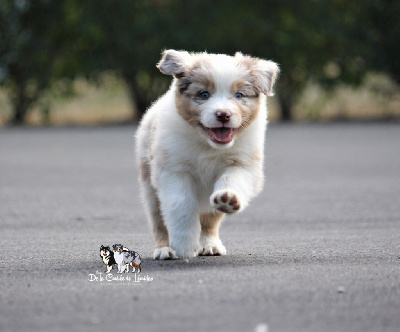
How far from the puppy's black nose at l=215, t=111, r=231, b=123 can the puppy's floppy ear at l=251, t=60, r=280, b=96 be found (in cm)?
40

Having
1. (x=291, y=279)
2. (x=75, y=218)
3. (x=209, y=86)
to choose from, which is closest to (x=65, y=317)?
(x=291, y=279)

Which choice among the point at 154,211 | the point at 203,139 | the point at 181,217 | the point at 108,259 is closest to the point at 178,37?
the point at 154,211

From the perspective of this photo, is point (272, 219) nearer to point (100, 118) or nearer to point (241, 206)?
point (241, 206)

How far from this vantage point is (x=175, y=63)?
594 centimetres

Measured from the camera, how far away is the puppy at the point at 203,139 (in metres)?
5.71

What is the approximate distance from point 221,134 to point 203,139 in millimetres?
159

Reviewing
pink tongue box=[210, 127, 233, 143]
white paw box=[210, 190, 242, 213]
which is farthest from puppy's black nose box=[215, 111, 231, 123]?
white paw box=[210, 190, 242, 213]

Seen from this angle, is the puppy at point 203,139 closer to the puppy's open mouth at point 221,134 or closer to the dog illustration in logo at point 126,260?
the puppy's open mouth at point 221,134

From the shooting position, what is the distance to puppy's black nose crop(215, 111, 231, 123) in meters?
5.67

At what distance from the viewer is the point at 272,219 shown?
27.4 ft

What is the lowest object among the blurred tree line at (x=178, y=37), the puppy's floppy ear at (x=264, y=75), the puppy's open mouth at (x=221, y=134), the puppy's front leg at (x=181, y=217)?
the blurred tree line at (x=178, y=37)

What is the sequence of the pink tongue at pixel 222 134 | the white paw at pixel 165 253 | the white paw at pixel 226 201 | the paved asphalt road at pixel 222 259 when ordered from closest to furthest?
1. the paved asphalt road at pixel 222 259
2. the white paw at pixel 226 201
3. the pink tongue at pixel 222 134
4. the white paw at pixel 165 253

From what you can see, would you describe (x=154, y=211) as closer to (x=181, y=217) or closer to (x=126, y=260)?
(x=181, y=217)

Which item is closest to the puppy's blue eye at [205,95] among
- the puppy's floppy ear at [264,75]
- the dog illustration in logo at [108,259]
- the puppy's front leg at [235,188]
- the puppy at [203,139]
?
the puppy at [203,139]
